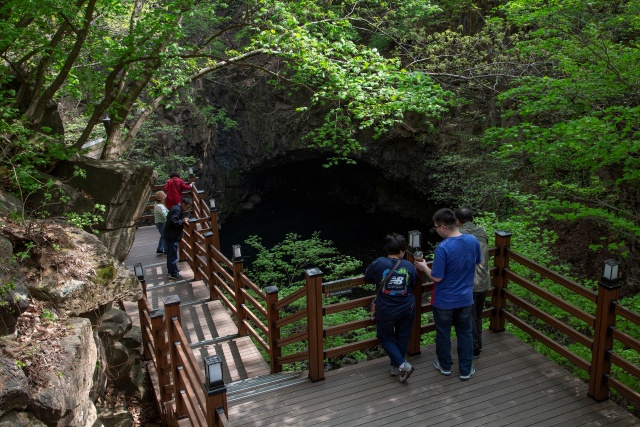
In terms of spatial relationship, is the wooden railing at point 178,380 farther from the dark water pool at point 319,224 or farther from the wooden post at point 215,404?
the dark water pool at point 319,224

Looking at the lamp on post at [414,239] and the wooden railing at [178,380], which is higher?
the lamp on post at [414,239]

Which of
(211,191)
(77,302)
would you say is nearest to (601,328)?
(77,302)

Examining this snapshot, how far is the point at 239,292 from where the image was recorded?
7098mm

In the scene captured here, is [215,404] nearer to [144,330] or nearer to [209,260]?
[144,330]

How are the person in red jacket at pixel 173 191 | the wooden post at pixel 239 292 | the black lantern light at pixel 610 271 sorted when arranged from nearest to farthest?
1. the black lantern light at pixel 610 271
2. the wooden post at pixel 239 292
3. the person in red jacket at pixel 173 191

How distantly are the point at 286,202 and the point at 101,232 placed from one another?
787 inches

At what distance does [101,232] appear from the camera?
8.73 m

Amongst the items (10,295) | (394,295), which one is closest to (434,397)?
(394,295)

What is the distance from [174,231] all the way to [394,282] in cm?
550

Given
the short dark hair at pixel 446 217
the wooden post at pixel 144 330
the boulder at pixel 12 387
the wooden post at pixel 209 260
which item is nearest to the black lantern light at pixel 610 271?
the short dark hair at pixel 446 217

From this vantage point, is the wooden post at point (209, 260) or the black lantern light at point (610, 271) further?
the wooden post at point (209, 260)

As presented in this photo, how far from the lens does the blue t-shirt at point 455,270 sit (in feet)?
15.7

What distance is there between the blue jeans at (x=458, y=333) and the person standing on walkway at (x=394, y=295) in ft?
0.96

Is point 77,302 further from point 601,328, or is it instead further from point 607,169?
point 607,169
